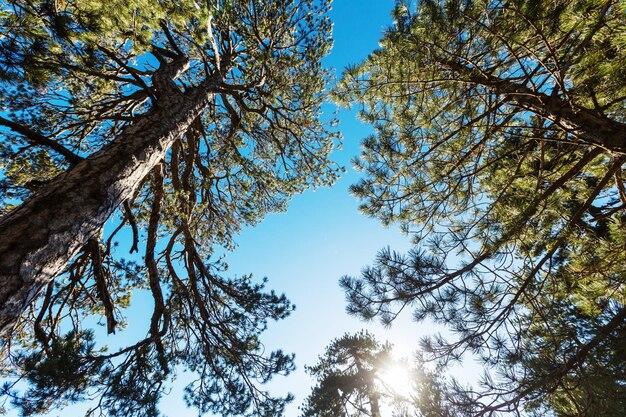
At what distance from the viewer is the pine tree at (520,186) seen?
2121 millimetres

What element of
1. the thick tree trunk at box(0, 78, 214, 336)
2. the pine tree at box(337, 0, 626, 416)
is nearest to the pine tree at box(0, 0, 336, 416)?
the thick tree trunk at box(0, 78, 214, 336)

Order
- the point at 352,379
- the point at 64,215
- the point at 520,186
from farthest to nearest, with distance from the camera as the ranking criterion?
the point at 352,379 → the point at 520,186 → the point at 64,215

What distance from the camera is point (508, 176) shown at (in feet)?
11.3

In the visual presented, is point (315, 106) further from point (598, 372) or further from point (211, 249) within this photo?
point (598, 372)

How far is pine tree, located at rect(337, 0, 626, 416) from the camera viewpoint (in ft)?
6.96

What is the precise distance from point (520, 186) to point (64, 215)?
4.63m

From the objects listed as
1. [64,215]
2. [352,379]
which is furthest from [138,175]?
[352,379]

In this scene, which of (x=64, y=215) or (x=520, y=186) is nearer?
(x=64, y=215)

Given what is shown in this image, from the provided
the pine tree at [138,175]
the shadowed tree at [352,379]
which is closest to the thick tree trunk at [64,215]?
the pine tree at [138,175]

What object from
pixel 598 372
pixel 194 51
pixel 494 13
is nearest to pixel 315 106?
pixel 194 51

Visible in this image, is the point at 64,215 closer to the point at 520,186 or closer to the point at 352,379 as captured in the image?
the point at 520,186

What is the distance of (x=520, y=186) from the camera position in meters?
3.44

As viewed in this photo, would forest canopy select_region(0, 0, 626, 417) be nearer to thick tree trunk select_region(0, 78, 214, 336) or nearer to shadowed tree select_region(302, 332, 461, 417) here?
thick tree trunk select_region(0, 78, 214, 336)

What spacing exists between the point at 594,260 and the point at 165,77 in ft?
17.5
